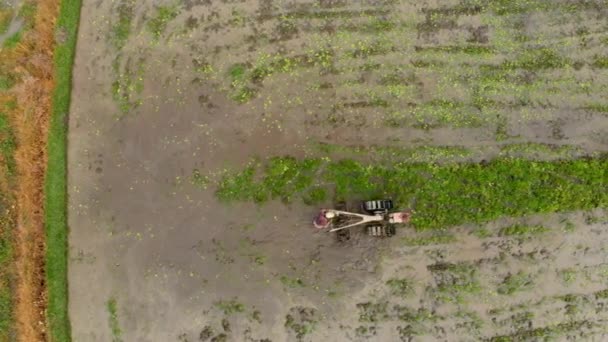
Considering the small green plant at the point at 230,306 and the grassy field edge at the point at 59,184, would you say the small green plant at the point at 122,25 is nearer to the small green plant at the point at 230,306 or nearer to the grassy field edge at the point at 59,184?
the grassy field edge at the point at 59,184

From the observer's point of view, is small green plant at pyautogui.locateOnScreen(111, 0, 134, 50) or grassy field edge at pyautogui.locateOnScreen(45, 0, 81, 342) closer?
grassy field edge at pyautogui.locateOnScreen(45, 0, 81, 342)

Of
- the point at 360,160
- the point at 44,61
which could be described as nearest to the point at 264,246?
the point at 360,160

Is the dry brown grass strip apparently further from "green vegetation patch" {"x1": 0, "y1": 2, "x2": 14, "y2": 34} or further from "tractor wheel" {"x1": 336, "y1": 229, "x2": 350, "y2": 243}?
"tractor wheel" {"x1": 336, "y1": 229, "x2": 350, "y2": 243}

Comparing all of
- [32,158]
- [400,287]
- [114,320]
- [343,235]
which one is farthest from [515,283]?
[32,158]

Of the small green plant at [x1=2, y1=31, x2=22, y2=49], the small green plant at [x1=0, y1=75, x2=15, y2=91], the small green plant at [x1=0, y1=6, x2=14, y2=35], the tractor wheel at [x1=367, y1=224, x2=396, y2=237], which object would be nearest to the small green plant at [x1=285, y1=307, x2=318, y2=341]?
the tractor wheel at [x1=367, y1=224, x2=396, y2=237]

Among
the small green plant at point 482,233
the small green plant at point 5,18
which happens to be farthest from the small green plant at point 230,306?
the small green plant at point 5,18

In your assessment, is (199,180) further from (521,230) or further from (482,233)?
(521,230)

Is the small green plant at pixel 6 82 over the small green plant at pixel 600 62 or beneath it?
over
